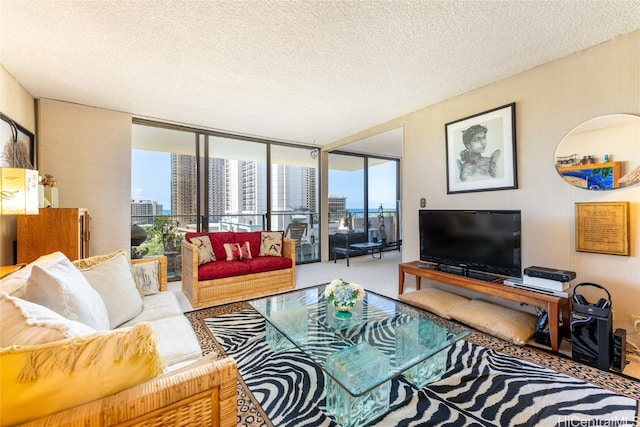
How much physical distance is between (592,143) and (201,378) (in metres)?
3.29

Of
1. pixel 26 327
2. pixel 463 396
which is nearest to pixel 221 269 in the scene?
pixel 26 327

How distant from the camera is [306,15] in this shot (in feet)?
6.23

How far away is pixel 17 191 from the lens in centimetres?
181

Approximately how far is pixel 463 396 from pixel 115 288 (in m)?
2.37

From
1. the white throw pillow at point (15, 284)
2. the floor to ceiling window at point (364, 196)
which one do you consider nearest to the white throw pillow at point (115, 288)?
the white throw pillow at point (15, 284)

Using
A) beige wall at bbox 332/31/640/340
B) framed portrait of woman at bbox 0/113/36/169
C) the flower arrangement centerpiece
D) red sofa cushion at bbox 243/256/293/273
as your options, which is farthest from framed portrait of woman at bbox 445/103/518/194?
framed portrait of woman at bbox 0/113/36/169

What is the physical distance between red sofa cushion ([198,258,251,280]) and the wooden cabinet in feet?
3.98

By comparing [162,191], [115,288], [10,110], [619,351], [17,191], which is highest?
[10,110]

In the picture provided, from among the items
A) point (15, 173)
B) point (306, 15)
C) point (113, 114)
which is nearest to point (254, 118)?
point (113, 114)

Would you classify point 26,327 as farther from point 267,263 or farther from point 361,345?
point 267,263

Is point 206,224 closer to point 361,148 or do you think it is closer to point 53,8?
point 53,8

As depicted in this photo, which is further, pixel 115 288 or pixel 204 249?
pixel 204 249

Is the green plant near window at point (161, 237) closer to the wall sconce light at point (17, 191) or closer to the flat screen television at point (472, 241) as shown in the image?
the wall sconce light at point (17, 191)

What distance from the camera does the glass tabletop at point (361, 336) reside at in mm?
1520
